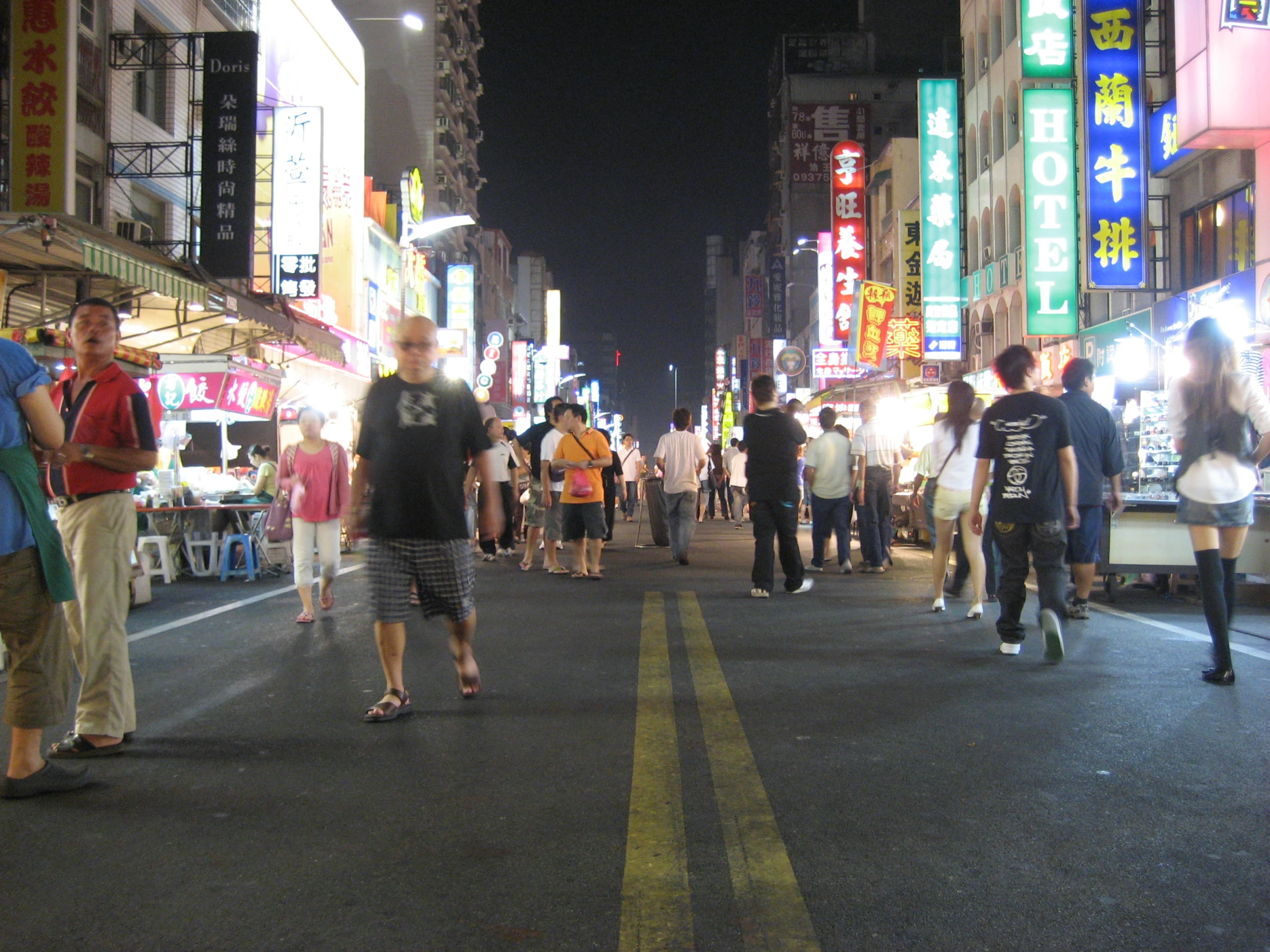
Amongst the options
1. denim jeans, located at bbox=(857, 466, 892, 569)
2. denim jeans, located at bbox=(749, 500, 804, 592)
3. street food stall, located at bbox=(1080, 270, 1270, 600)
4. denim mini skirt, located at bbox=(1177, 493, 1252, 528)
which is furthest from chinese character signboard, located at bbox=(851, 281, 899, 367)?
denim mini skirt, located at bbox=(1177, 493, 1252, 528)

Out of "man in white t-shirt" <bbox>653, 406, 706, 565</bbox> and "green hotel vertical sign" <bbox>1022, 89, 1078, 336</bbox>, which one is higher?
"green hotel vertical sign" <bbox>1022, 89, 1078, 336</bbox>

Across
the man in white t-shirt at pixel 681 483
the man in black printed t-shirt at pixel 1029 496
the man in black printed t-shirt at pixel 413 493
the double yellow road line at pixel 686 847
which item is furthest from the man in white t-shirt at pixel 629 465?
the double yellow road line at pixel 686 847

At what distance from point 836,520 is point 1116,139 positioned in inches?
335

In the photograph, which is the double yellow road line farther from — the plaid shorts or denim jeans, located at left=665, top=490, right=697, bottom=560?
denim jeans, located at left=665, top=490, right=697, bottom=560

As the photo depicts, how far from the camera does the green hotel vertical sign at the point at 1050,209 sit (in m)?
17.9

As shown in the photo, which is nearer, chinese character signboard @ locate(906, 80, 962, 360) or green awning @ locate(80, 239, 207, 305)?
green awning @ locate(80, 239, 207, 305)

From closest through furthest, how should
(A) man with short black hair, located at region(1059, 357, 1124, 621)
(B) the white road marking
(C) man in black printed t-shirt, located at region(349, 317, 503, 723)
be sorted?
(C) man in black printed t-shirt, located at region(349, 317, 503, 723), (B) the white road marking, (A) man with short black hair, located at region(1059, 357, 1124, 621)

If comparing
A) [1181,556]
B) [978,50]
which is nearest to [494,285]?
[978,50]

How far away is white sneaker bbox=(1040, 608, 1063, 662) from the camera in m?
6.23

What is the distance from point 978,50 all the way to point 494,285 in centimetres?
4830

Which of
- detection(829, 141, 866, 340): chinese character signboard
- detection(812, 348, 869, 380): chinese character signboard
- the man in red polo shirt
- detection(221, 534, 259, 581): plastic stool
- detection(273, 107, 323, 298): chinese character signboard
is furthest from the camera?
detection(829, 141, 866, 340): chinese character signboard

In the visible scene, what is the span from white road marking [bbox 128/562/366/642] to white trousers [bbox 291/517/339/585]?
1.87 feet

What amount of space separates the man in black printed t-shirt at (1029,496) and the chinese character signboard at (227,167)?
15896 millimetres

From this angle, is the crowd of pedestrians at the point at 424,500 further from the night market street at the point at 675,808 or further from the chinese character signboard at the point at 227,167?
the chinese character signboard at the point at 227,167
